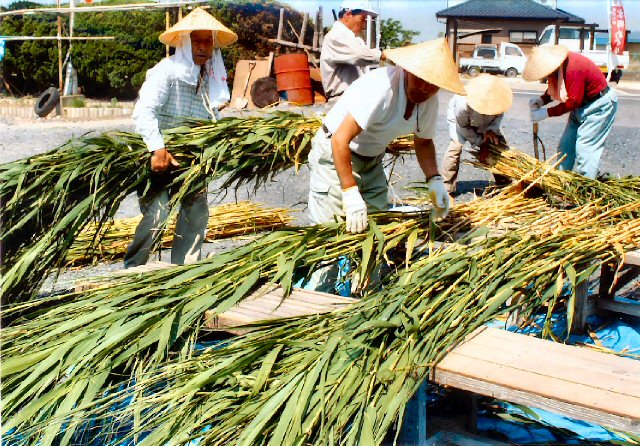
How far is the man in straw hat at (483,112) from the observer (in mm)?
5047

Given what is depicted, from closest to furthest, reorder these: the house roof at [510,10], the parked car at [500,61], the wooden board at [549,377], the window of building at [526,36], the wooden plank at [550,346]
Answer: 1. the wooden board at [549,377]
2. the wooden plank at [550,346]
3. the parked car at [500,61]
4. the house roof at [510,10]
5. the window of building at [526,36]

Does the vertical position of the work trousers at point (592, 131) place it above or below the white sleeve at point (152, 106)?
below

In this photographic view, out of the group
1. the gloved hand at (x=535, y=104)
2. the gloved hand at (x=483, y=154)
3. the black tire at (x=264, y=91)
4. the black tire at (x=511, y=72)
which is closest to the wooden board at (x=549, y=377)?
the gloved hand at (x=483, y=154)

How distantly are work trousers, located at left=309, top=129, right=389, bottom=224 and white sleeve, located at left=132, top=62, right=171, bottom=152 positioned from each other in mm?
775

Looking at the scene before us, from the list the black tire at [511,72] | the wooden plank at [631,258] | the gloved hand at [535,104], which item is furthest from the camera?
the black tire at [511,72]

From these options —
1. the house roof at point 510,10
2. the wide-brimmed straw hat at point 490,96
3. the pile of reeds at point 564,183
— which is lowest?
the pile of reeds at point 564,183

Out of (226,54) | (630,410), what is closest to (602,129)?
(630,410)

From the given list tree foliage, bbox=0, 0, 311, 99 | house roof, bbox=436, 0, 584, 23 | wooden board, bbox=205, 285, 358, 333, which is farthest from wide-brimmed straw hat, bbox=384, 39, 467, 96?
house roof, bbox=436, 0, 584, 23

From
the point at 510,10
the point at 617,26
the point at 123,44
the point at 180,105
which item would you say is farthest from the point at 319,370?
the point at 510,10

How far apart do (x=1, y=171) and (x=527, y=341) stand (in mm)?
2502

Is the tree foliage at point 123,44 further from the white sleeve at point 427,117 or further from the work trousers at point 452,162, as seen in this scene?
the white sleeve at point 427,117

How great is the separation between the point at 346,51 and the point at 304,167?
3015 millimetres

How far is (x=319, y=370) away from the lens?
210 centimetres

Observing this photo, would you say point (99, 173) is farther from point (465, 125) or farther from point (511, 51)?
point (511, 51)
